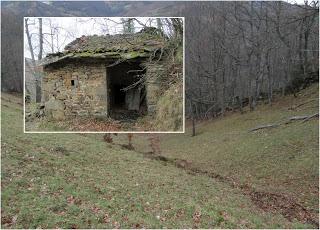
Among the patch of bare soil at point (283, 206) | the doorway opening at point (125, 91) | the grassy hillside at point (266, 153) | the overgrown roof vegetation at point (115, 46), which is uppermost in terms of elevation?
the overgrown roof vegetation at point (115, 46)

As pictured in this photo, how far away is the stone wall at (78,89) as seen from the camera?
7.03m

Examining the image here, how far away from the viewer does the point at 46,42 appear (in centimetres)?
674

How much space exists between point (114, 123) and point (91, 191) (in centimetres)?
483

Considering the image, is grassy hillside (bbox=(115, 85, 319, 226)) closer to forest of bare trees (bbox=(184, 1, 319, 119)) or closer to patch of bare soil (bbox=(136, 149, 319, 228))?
patch of bare soil (bbox=(136, 149, 319, 228))

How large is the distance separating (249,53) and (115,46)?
30.9m

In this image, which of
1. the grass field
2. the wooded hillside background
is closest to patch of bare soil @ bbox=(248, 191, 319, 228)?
the grass field

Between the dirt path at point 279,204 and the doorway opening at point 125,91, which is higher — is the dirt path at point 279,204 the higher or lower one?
the lower one

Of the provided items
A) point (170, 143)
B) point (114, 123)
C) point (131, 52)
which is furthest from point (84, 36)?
point (170, 143)

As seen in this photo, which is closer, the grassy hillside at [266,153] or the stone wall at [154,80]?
the stone wall at [154,80]

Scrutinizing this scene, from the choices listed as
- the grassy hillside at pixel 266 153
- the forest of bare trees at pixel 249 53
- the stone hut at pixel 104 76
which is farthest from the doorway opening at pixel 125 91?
the forest of bare trees at pixel 249 53

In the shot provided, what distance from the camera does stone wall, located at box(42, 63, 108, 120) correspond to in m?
7.03

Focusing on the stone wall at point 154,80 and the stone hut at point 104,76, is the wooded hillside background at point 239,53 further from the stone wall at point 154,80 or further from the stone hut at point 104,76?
the stone wall at point 154,80

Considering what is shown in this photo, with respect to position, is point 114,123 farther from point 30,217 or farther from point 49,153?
point 49,153

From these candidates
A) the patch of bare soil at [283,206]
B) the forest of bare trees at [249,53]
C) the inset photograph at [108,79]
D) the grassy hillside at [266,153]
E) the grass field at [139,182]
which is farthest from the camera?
the forest of bare trees at [249,53]
